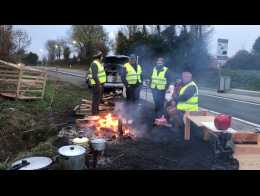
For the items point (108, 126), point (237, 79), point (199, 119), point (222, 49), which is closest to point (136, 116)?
point (108, 126)

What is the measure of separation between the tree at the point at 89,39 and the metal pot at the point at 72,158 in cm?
2291

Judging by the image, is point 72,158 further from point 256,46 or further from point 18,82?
point 256,46

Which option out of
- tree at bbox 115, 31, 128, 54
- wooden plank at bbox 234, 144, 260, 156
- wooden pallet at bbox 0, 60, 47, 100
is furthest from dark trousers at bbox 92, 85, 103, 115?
tree at bbox 115, 31, 128, 54

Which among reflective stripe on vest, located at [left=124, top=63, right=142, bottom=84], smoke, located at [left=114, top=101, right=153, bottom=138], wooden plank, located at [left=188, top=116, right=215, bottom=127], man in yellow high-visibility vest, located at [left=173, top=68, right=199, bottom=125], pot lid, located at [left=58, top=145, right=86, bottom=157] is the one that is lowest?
smoke, located at [left=114, top=101, right=153, bottom=138]

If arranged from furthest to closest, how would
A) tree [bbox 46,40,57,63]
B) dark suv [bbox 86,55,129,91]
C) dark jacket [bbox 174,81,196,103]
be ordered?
tree [bbox 46,40,57,63]
dark suv [bbox 86,55,129,91]
dark jacket [bbox 174,81,196,103]

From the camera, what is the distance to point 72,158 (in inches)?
163

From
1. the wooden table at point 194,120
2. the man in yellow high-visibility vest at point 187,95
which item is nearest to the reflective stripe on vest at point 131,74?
the man in yellow high-visibility vest at point 187,95

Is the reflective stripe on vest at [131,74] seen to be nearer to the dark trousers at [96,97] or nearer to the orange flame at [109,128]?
the dark trousers at [96,97]

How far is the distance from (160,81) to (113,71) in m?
4.49

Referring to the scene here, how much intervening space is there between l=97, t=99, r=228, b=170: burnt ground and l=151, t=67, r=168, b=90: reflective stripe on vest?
1.66m

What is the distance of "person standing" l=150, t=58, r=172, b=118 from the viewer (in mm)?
8031

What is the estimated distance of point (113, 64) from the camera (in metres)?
12.2

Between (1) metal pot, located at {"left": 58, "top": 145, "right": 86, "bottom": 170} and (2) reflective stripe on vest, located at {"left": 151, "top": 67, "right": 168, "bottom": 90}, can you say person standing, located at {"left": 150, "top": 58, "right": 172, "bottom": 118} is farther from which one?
(1) metal pot, located at {"left": 58, "top": 145, "right": 86, "bottom": 170}
